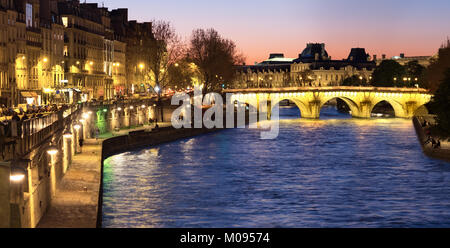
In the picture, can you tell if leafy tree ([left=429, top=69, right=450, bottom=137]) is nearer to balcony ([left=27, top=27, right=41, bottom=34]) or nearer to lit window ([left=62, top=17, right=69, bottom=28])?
balcony ([left=27, top=27, right=41, bottom=34])

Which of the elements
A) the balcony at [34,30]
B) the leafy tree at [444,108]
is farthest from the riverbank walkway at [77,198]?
the balcony at [34,30]

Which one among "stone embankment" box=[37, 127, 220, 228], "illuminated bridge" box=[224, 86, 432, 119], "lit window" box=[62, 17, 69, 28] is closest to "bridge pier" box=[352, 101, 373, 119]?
"illuminated bridge" box=[224, 86, 432, 119]

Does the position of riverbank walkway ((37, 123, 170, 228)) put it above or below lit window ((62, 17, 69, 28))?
below

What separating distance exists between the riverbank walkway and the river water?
1.11m

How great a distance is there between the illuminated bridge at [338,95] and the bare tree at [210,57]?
4826 mm

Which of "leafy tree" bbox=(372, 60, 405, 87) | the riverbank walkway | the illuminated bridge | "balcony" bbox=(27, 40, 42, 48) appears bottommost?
the riverbank walkway

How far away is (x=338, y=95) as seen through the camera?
357 ft

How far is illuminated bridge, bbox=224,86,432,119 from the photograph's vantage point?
342 feet

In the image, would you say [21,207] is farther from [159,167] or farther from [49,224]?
[159,167]

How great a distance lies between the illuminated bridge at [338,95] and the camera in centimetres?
10425

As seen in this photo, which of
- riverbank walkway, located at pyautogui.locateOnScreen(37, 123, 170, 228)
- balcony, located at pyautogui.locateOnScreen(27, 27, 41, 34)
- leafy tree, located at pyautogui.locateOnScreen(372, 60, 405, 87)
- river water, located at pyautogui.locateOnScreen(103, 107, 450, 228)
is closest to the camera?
riverbank walkway, located at pyautogui.locateOnScreen(37, 123, 170, 228)

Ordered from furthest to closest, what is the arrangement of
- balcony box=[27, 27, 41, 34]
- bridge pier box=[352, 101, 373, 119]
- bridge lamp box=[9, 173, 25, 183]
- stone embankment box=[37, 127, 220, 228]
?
bridge pier box=[352, 101, 373, 119], balcony box=[27, 27, 41, 34], stone embankment box=[37, 127, 220, 228], bridge lamp box=[9, 173, 25, 183]

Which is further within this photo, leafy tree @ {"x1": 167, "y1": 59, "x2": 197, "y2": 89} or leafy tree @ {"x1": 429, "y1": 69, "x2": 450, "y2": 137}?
leafy tree @ {"x1": 167, "y1": 59, "x2": 197, "y2": 89}

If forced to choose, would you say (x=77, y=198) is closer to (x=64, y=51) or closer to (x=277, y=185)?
(x=277, y=185)
